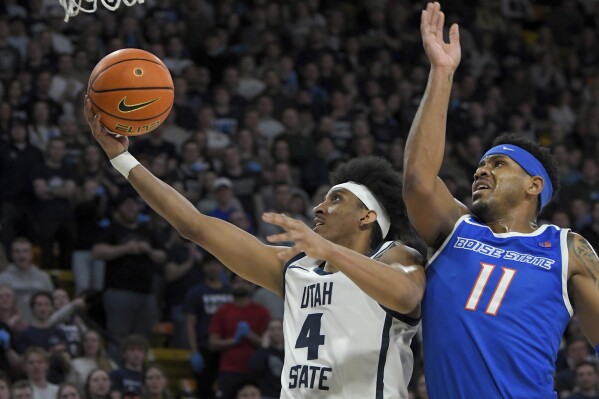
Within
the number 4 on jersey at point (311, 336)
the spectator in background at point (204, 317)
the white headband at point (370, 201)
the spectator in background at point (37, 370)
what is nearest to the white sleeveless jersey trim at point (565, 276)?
the white headband at point (370, 201)

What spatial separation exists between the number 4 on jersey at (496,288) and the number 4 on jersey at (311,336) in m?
0.66

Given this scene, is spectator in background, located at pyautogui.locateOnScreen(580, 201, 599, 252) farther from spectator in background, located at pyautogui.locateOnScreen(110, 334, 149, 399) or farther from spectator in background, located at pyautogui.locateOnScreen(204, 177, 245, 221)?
spectator in background, located at pyautogui.locateOnScreen(110, 334, 149, 399)

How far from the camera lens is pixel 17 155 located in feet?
37.0

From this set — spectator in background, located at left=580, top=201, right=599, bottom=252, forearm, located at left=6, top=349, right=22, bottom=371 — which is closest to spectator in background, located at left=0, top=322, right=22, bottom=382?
forearm, located at left=6, top=349, right=22, bottom=371

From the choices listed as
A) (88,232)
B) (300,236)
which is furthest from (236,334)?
(300,236)

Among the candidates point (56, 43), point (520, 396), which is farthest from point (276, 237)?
point (56, 43)

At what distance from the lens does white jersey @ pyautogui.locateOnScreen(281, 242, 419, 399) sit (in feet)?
15.9

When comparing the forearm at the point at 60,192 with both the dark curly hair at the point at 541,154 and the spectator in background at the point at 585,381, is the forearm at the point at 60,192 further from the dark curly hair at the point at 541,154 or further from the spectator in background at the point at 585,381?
the dark curly hair at the point at 541,154

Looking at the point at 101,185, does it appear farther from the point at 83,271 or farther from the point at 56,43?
the point at 56,43

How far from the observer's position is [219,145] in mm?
12562

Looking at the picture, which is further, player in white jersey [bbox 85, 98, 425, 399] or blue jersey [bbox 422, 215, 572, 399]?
player in white jersey [bbox 85, 98, 425, 399]

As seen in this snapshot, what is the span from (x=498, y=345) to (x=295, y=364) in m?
0.88

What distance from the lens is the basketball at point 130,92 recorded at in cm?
526

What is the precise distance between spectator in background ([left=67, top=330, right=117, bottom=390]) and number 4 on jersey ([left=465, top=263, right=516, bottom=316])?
5.35 meters
